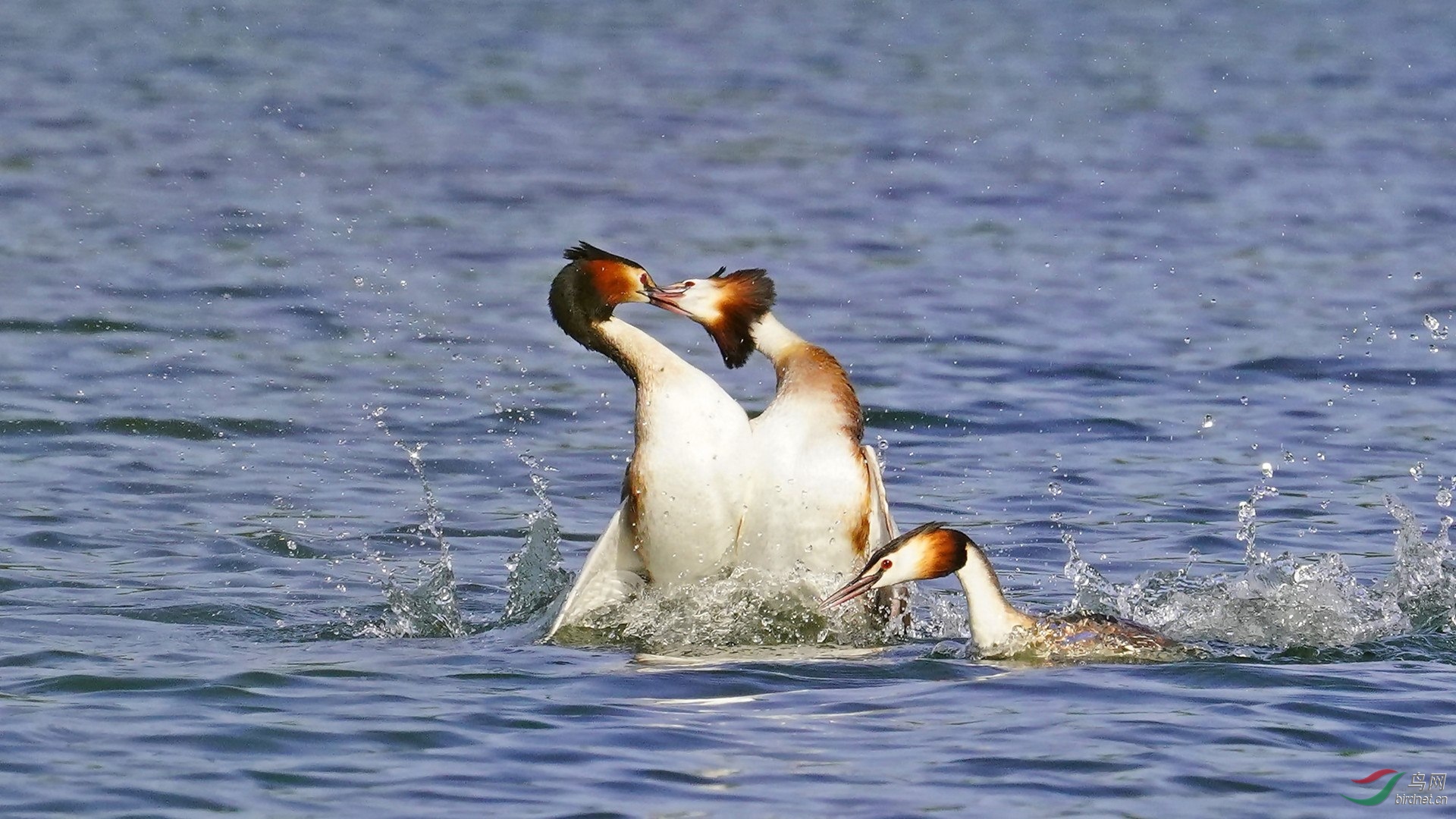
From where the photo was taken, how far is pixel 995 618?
8.21 meters

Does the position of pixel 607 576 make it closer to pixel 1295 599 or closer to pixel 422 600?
pixel 422 600

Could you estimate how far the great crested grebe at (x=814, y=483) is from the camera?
880cm

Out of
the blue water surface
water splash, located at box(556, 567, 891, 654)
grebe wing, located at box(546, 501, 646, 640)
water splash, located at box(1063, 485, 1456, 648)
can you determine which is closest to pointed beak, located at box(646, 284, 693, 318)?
grebe wing, located at box(546, 501, 646, 640)

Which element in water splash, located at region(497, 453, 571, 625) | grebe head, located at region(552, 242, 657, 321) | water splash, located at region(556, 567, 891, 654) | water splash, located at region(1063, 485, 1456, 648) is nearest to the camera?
water splash, located at region(1063, 485, 1456, 648)

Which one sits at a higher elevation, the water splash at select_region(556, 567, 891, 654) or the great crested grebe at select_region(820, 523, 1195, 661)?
the great crested grebe at select_region(820, 523, 1195, 661)

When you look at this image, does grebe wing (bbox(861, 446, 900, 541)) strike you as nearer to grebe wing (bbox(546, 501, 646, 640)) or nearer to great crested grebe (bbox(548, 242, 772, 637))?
great crested grebe (bbox(548, 242, 772, 637))

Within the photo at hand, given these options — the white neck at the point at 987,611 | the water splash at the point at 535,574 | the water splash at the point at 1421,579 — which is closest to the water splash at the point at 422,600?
the water splash at the point at 535,574

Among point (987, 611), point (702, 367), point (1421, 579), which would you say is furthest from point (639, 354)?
point (702, 367)

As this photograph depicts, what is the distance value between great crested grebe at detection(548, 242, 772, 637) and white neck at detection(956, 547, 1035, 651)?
1032 millimetres

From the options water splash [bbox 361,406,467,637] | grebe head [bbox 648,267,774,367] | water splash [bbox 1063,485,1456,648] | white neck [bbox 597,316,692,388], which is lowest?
water splash [bbox 361,406,467,637]

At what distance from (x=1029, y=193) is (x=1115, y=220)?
116 cm

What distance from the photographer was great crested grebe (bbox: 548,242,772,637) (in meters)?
8.76

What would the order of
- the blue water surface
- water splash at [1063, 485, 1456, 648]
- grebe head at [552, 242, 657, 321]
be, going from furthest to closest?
grebe head at [552, 242, 657, 321] → water splash at [1063, 485, 1456, 648] → the blue water surface

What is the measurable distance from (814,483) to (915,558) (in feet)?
2.07
